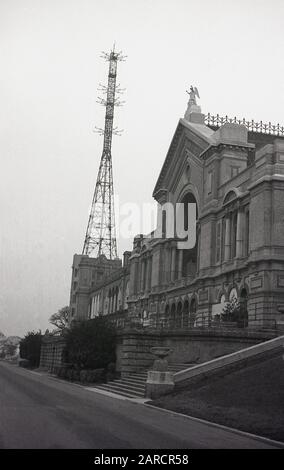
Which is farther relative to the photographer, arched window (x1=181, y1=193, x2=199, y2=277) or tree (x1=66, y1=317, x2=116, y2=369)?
arched window (x1=181, y1=193, x2=199, y2=277)

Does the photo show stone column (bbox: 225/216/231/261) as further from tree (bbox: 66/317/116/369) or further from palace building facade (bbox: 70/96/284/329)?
tree (bbox: 66/317/116/369)

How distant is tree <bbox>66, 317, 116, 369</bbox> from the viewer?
39562 mm

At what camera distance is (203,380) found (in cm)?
2530

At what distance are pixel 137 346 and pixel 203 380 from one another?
1043 cm

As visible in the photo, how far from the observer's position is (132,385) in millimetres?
30625

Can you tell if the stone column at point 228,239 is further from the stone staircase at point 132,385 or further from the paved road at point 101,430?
the paved road at point 101,430

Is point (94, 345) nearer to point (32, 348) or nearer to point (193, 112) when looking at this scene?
point (193, 112)

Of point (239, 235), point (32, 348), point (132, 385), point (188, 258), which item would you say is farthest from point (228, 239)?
point (32, 348)

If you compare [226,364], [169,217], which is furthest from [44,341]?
[226,364]

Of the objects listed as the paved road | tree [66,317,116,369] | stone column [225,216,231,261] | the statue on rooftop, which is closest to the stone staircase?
tree [66,317,116,369]

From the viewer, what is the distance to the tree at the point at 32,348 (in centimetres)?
7875

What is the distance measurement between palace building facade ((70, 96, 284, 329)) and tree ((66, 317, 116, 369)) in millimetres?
2917
